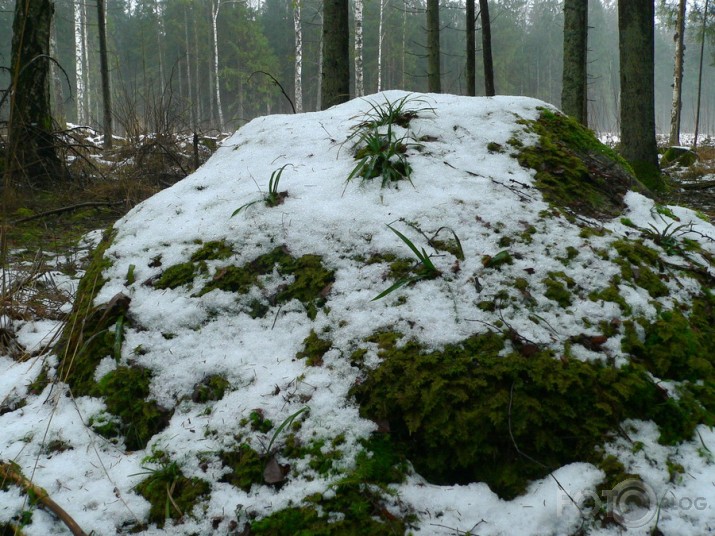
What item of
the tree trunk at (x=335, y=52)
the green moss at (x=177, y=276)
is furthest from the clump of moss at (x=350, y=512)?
the tree trunk at (x=335, y=52)

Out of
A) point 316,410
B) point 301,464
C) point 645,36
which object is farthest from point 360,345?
point 645,36

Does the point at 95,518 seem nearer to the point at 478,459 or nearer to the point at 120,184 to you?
the point at 478,459

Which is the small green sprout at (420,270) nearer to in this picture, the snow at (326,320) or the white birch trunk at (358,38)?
the snow at (326,320)

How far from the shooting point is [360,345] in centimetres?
169

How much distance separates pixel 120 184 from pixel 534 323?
18.9 ft

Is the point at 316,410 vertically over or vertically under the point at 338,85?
under

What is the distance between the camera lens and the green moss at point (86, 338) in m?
1.80

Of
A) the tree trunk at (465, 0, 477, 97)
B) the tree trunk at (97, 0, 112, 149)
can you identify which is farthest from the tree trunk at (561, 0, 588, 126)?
the tree trunk at (97, 0, 112, 149)

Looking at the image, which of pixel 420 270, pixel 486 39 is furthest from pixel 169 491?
pixel 486 39

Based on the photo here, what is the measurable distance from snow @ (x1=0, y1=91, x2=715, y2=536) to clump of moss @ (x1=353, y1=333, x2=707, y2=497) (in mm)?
65

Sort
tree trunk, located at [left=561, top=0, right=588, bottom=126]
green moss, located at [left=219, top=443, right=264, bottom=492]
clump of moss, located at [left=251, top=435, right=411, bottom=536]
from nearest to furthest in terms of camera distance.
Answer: clump of moss, located at [left=251, top=435, right=411, bottom=536] → green moss, located at [left=219, top=443, right=264, bottom=492] → tree trunk, located at [left=561, top=0, right=588, bottom=126]

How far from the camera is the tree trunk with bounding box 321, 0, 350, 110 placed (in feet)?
18.7

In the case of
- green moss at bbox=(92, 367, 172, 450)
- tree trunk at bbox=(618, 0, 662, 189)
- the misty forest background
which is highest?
the misty forest background

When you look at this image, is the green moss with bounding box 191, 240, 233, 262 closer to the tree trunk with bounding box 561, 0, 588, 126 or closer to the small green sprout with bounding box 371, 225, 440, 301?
the small green sprout with bounding box 371, 225, 440, 301
